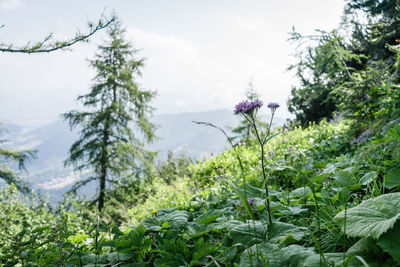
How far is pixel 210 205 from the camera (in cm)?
247

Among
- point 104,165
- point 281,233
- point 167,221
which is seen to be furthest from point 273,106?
point 104,165

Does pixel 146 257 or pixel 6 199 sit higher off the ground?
pixel 146 257

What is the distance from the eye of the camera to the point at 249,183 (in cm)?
339

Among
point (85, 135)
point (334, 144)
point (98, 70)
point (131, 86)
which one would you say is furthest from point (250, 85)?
point (334, 144)

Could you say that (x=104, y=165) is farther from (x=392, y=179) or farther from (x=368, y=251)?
(x=368, y=251)

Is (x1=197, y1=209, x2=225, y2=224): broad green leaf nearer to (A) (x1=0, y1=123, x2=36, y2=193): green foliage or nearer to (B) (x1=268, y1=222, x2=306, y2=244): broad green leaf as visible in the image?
(B) (x1=268, y1=222, x2=306, y2=244): broad green leaf

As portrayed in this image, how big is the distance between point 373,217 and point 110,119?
558 inches

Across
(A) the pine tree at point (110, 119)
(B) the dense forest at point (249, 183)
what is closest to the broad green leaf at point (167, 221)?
(B) the dense forest at point (249, 183)

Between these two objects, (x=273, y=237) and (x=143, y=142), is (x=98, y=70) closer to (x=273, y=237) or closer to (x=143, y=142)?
(x=143, y=142)

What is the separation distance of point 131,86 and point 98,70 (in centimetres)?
199

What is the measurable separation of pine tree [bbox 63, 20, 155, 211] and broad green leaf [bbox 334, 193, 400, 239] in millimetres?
13679

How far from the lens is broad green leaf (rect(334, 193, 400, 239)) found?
1.05 metres

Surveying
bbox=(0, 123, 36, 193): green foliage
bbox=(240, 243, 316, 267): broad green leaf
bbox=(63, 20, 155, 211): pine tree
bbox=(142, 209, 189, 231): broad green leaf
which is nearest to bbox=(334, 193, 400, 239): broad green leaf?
bbox=(240, 243, 316, 267): broad green leaf

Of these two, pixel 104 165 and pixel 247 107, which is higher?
pixel 247 107
